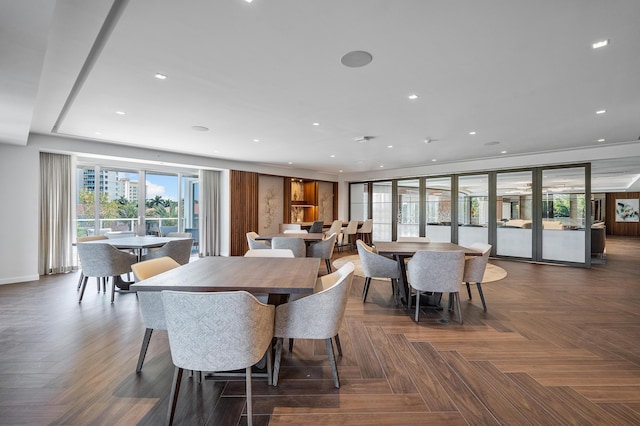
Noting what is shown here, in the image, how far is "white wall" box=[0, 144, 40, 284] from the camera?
4.83 meters

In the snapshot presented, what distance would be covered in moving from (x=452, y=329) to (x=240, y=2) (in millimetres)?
3374

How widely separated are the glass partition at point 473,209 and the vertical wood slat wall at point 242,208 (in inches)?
230

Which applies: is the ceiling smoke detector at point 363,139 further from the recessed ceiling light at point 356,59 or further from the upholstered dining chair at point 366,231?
the upholstered dining chair at point 366,231

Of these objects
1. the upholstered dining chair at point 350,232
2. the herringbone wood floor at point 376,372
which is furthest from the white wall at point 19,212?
the upholstered dining chair at point 350,232

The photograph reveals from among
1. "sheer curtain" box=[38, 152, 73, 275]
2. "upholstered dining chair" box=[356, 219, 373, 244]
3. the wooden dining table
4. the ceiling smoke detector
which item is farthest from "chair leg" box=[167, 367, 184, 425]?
"upholstered dining chair" box=[356, 219, 373, 244]

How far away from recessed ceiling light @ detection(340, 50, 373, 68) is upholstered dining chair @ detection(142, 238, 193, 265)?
126 inches

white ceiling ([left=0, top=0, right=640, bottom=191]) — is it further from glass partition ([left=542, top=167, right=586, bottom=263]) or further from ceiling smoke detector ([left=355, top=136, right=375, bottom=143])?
glass partition ([left=542, top=167, right=586, bottom=263])

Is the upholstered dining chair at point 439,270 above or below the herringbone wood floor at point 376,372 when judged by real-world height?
above

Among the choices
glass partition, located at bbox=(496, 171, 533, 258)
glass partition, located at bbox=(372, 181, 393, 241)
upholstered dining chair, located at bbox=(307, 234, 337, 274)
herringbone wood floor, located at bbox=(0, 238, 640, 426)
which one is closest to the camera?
herringbone wood floor, located at bbox=(0, 238, 640, 426)

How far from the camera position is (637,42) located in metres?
2.30

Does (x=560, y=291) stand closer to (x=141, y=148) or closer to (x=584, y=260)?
(x=584, y=260)

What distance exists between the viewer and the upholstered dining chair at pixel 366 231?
9180mm

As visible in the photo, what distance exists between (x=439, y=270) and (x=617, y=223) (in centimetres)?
1629

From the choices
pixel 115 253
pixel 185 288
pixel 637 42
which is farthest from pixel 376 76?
pixel 115 253
